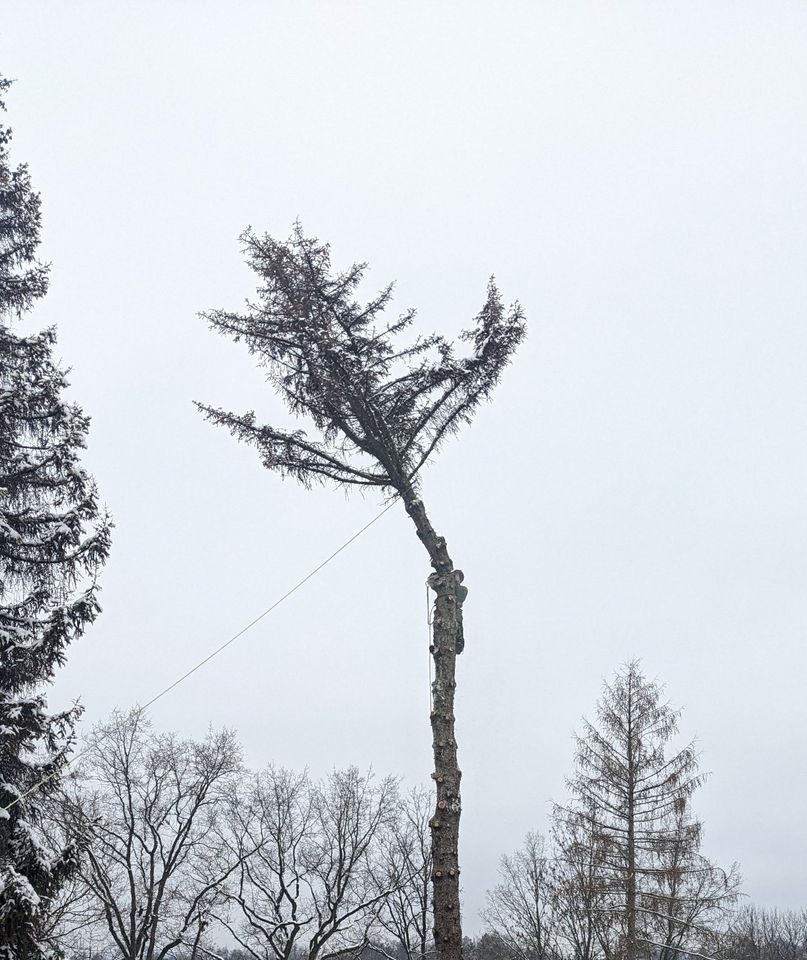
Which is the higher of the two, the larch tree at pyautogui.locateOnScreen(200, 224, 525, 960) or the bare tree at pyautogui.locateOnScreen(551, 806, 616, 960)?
the larch tree at pyautogui.locateOnScreen(200, 224, 525, 960)

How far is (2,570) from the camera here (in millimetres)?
9484

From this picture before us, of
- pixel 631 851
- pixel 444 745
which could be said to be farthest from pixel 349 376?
pixel 631 851

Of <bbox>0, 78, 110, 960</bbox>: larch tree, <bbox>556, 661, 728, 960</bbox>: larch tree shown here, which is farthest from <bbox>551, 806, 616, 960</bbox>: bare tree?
<bbox>0, 78, 110, 960</bbox>: larch tree

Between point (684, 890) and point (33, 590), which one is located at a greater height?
point (33, 590)

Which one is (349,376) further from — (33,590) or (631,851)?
(631,851)

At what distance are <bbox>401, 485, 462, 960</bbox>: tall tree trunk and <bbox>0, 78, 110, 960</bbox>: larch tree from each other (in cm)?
420

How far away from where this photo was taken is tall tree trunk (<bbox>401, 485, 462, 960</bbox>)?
6520mm

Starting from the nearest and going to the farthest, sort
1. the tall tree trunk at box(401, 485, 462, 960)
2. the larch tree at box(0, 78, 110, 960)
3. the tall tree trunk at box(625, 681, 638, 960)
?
the tall tree trunk at box(401, 485, 462, 960), the larch tree at box(0, 78, 110, 960), the tall tree trunk at box(625, 681, 638, 960)

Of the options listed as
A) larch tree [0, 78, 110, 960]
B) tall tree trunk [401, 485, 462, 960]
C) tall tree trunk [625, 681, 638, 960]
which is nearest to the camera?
tall tree trunk [401, 485, 462, 960]

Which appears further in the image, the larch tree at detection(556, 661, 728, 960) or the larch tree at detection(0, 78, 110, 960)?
the larch tree at detection(556, 661, 728, 960)

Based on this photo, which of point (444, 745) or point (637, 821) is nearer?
point (444, 745)

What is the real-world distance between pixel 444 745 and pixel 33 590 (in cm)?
543

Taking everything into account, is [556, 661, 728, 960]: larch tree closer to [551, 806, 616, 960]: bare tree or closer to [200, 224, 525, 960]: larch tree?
[551, 806, 616, 960]: bare tree

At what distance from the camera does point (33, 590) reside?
31.0 feet
